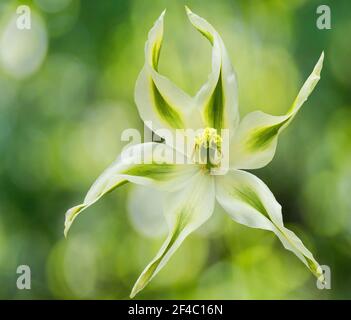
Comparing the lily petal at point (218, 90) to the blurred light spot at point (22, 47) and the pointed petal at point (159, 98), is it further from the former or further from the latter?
A: the blurred light spot at point (22, 47)

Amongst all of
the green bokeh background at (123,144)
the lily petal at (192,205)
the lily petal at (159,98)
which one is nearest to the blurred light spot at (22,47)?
the green bokeh background at (123,144)

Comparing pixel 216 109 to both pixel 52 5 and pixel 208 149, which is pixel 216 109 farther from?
pixel 52 5

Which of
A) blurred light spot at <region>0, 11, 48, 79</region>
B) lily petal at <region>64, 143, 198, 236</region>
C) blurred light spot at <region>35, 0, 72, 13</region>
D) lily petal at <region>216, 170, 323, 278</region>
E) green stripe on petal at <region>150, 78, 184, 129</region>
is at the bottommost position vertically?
lily petal at <region>216, 170, 323, 278</region>

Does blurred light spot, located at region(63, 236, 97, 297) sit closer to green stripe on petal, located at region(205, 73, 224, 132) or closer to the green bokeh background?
the green bokeh background

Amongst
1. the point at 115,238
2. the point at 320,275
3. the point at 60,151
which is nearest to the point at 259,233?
the point at 320,275

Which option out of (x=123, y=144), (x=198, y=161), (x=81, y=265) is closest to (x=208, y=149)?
(x=198, y=161)

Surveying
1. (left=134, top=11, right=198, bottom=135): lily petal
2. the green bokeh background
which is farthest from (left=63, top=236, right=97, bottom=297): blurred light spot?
(left=134, top=11, right=198, bottom=135): lily petal
